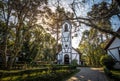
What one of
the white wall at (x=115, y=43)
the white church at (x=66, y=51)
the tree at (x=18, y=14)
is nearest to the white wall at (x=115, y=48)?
the white wall at (x=115, y=43)

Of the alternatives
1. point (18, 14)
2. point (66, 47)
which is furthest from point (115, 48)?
point (66, 47)

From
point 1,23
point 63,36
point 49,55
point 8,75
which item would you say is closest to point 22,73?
point 8,75

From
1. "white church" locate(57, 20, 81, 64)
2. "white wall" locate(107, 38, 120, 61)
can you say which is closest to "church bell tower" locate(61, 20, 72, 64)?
"white church" locate(57, 20, 81, 64)

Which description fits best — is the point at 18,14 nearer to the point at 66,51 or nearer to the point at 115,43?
the point at 115,43

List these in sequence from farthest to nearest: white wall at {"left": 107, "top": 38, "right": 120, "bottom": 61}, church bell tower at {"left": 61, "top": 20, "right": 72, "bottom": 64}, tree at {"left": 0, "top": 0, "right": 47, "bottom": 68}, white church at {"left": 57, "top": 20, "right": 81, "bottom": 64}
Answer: church bell tower at {"left": 61, "top": 20, "right": 72, "bottom": 64}, white church at {"left": 57, "top": 20, "right": 81, "bottom": 64}, white wall at {"left": 107, "top": 38, "right": 120, "bottom": 61}, tree at {"left": 0, "top": 0, "right": 47, "bottom": 68}

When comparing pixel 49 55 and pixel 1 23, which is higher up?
pixel 1 23

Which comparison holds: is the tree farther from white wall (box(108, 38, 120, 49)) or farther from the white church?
the white church

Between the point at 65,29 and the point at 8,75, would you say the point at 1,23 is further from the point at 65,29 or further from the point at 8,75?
the point at 65,29

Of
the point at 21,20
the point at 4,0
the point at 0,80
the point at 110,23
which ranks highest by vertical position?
the point at 4,0

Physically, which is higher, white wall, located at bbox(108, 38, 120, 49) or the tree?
the tree

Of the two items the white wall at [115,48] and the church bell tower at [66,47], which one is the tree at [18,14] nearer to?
the white wall at [115,48]

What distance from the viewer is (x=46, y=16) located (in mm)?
20281

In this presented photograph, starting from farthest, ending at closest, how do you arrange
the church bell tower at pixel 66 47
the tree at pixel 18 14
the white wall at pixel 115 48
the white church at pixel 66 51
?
the church bell tower at pixel 66 47
the white church at pixel 66 51
the white wall at pixel 115 48
the tree at pixel 18 14

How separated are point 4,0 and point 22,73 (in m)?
10.4
